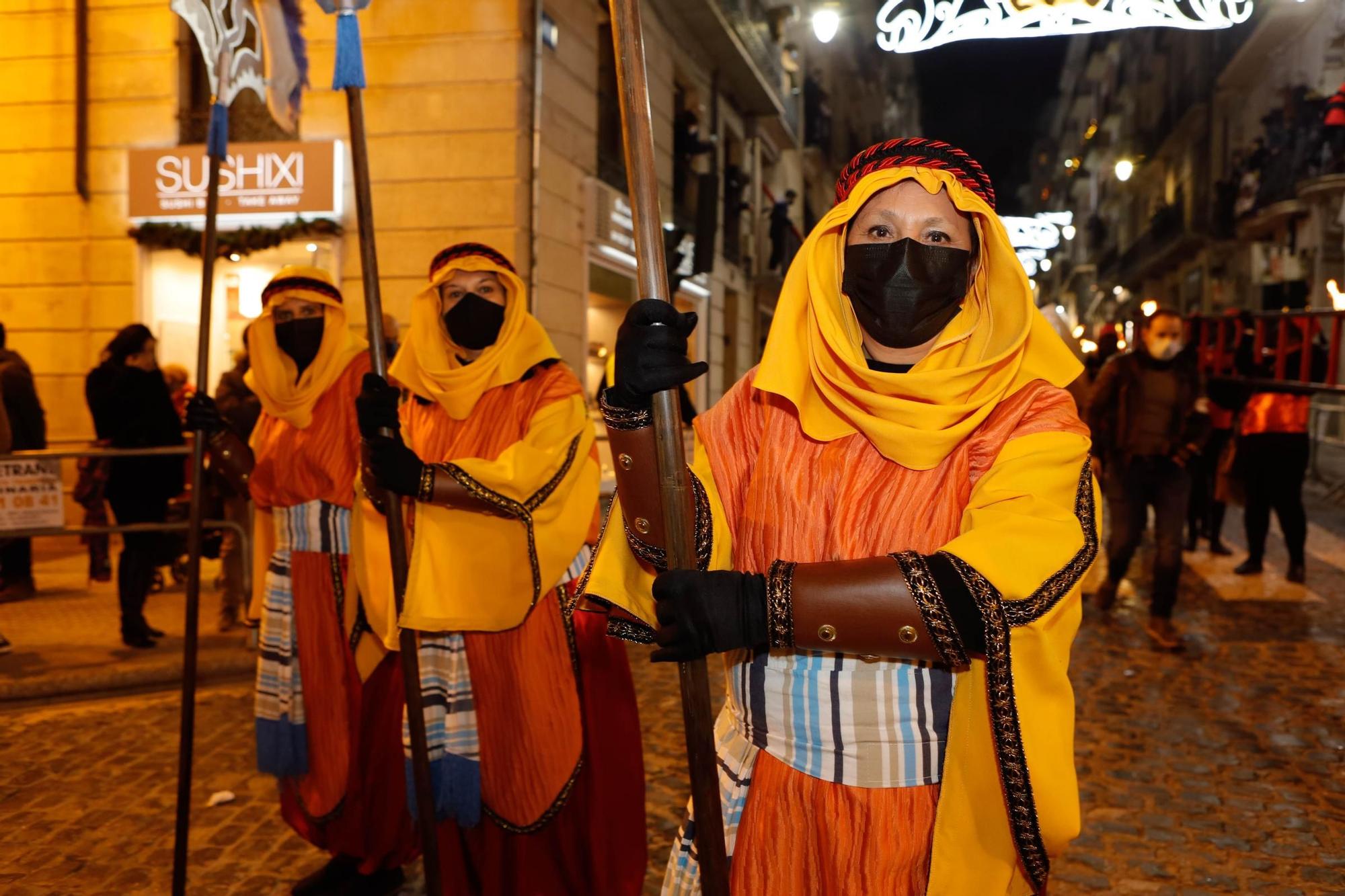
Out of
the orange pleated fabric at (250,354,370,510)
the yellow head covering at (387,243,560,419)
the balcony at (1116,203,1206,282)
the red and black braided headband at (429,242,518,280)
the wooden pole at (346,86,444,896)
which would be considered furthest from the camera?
the balcony at (1116,203,1206,282)

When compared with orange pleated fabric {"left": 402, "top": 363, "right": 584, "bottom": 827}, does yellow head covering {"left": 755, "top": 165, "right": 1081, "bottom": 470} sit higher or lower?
higher

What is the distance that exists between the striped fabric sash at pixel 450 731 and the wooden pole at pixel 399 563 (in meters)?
0.27

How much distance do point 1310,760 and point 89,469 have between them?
732 cm

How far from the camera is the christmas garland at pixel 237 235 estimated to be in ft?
31.9

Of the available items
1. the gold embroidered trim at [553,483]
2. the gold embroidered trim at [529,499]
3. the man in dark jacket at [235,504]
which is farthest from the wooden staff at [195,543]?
the man in dark jacket at [235,504]

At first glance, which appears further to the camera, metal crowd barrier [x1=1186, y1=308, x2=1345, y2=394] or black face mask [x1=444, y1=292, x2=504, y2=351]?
metal crowd barrier [x1=1186, y1=308, x2=1345, y2=394]

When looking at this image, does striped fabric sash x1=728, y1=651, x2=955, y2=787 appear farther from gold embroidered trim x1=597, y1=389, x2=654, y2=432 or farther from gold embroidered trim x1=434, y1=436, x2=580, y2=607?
gold embroidered trim x1=434, y1=436, x2=580, y2=607

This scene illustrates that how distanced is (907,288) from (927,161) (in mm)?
226

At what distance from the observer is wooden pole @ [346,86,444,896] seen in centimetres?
251

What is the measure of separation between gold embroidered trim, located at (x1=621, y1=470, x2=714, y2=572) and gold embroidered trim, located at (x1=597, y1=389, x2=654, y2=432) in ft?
0.48

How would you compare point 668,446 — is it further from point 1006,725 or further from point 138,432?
point 138,432

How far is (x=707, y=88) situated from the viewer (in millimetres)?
17203

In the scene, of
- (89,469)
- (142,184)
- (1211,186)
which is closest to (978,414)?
(89,469)

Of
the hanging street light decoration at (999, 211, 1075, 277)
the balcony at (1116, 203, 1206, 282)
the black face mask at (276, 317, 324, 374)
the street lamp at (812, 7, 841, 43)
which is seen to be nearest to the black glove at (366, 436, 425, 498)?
the black face mask at (276, 317, 324, 374)
